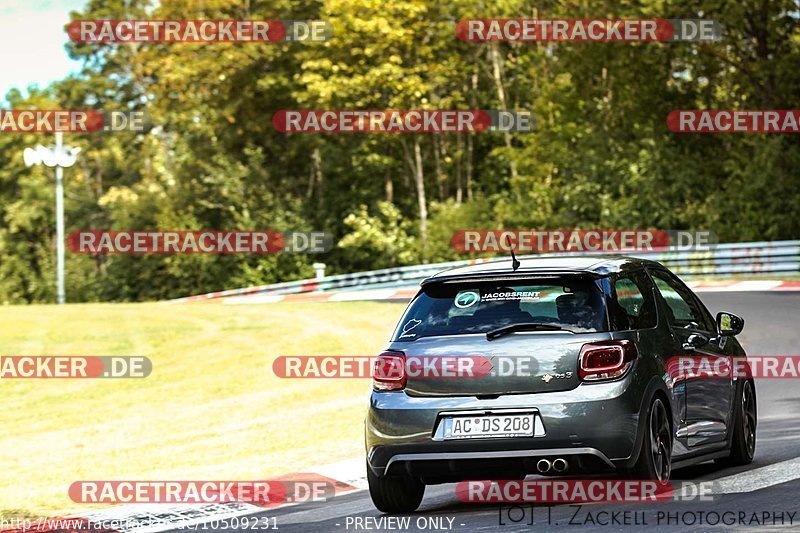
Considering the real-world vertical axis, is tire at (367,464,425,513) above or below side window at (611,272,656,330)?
below

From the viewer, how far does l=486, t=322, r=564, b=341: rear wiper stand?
829cm

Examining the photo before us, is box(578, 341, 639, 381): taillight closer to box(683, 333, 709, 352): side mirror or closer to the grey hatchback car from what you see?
the grey hatchback car

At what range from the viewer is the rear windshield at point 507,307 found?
8.34 meters

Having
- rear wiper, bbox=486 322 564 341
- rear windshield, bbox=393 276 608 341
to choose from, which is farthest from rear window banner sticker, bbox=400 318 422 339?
rear wiper, bbox=486 322 564 341

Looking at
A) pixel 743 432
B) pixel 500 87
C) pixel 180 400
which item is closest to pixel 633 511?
pixel 743 432

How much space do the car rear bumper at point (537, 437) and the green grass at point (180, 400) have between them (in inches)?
141

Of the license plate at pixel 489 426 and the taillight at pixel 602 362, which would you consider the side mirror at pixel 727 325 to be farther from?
the license plate at pixel 489 426

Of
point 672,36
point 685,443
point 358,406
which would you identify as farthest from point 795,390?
point 672,36

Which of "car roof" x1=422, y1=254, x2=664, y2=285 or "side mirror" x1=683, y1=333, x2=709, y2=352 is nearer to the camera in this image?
"car roof" x1=422, y1=254, x2=664, y2=285

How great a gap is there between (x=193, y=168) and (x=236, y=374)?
37.4 m

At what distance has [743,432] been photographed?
10.2 m

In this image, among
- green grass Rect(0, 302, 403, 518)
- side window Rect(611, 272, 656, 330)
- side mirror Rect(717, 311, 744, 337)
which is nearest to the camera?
side window Rect(611, 272, 656, 330)

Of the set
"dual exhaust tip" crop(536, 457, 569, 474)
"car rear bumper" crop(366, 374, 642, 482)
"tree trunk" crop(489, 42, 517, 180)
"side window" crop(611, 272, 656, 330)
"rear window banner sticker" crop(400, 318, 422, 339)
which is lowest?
"dual exhaust tip" crop(536, 457, 569, 474)

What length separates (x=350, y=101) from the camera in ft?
161
